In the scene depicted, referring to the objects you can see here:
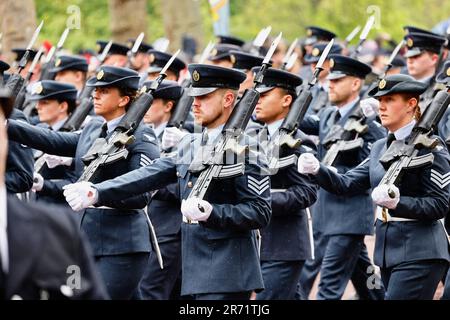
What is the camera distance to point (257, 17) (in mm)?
32969

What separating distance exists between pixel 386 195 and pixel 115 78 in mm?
1977

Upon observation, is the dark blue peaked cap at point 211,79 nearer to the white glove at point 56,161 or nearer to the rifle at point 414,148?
the rifle at point 414,148

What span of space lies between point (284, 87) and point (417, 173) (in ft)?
5.66

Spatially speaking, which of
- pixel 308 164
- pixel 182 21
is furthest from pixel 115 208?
pixel 182 21

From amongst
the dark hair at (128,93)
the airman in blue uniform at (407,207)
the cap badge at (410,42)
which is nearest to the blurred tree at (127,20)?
the cap badge at (410,42)

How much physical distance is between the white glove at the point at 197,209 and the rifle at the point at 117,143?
96 centimetres

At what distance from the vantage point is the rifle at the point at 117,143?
7.39m

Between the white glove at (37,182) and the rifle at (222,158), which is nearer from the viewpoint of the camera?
the rifle at (222,158)

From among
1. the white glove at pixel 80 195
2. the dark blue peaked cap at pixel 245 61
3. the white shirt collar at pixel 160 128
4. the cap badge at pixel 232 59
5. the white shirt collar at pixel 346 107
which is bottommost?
the white glove at pixel 80 195

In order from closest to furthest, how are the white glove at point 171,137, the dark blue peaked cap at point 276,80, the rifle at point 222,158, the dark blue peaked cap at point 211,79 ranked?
the rifle at point 222,158 → the dark blue peaked cap at point 211,79 → the white glove at point 171,137 → the dark blue peaked cap at point 276,80

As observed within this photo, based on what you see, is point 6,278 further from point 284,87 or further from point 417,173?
point 284,87

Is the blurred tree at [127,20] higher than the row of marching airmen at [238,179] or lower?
higher

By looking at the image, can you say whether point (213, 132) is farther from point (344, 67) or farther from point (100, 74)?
point (344, 67)

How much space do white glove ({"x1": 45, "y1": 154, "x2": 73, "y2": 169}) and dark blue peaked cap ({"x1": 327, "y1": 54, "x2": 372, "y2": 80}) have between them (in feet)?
7.97
